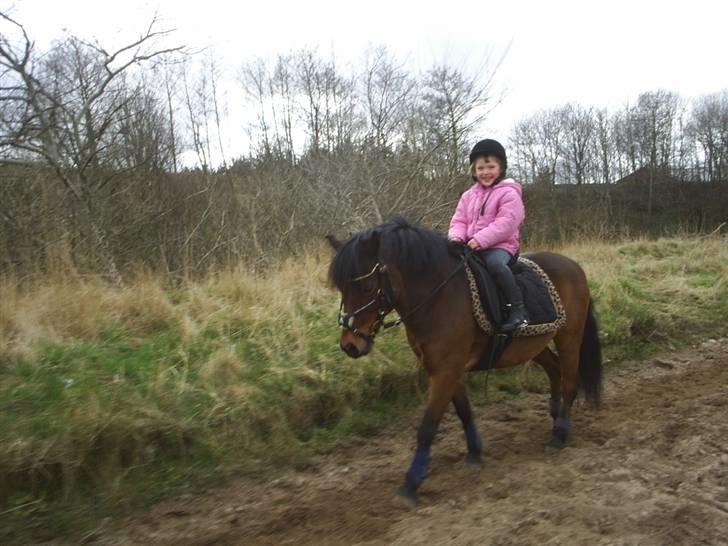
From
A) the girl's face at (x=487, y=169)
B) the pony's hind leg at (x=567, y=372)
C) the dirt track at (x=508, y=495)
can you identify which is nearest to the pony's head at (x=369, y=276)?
the girl's face at (x=487, y=169)

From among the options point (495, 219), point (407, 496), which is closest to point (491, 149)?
point (495, 219)

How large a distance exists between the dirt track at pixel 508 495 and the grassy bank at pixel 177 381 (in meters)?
0.35

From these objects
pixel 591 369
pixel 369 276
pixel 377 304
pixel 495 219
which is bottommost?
pixel 591 369

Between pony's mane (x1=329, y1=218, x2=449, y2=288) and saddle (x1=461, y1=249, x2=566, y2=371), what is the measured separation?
30 centimetres

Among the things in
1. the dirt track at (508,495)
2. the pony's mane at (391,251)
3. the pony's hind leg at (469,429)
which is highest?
the pony's mane at (391,251)

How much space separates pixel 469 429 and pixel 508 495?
2.04ft

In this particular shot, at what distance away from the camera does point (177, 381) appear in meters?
4.29

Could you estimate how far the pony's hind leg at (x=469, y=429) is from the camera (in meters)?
3.87

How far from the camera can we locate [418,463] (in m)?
3.33

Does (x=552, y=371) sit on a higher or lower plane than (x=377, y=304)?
lower

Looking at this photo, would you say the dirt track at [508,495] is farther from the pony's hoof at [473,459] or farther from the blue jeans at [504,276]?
the blue jeans at [504,276]

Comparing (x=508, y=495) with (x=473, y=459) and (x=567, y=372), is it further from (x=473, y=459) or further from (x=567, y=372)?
(x=567, y=372)

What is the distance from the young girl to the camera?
12.5 ft

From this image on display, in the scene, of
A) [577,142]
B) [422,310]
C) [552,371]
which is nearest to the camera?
[422,310]
